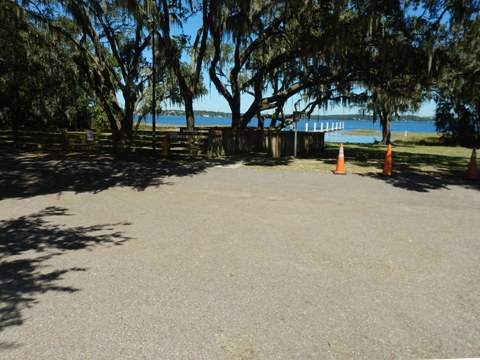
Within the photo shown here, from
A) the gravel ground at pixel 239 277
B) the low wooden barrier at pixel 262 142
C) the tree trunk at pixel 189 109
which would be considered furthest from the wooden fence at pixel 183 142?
the gravel ground at pixel 239 277

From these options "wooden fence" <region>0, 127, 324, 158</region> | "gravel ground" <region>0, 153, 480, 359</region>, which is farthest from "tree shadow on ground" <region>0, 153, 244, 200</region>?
"gravel ground" <region>0, 153, 480, 359</region>

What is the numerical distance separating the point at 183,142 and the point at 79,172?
17.5 ft

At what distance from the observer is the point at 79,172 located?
39.3ft

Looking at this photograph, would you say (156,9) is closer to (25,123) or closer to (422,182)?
(422,182)

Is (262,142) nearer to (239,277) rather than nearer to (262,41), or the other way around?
(262,41)

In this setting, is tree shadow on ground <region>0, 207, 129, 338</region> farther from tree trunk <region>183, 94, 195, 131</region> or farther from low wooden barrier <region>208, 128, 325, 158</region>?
tree trunk <region>183, 94, 195, 131</region>

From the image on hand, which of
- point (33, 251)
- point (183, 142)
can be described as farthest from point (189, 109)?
point (33, 251)

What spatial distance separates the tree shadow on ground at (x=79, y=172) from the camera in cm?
980

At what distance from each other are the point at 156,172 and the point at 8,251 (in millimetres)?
7490

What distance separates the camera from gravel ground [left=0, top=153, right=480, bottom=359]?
296 cm

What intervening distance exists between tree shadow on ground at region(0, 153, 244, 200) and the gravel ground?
131cm

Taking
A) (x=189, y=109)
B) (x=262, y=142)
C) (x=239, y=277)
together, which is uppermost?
(x=189, y=109)

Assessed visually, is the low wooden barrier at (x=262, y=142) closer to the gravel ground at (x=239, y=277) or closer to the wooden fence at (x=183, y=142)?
the wooden fence at (x=183, y=142)

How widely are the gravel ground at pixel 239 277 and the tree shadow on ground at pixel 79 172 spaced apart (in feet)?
4.31
